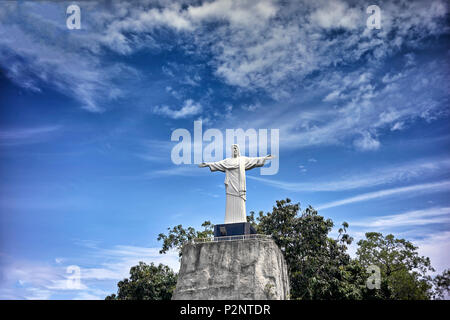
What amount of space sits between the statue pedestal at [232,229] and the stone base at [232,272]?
81cm

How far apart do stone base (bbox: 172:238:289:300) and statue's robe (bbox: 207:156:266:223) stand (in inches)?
86.2

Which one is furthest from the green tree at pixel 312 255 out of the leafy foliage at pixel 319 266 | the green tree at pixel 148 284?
the green tree at pixel 148 284

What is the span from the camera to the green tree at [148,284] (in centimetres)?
3002

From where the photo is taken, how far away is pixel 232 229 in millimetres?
20906

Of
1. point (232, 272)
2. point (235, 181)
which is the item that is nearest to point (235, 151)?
point (235, 181)

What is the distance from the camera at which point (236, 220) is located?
70.4 ft

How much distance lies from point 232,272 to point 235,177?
6192 mm
